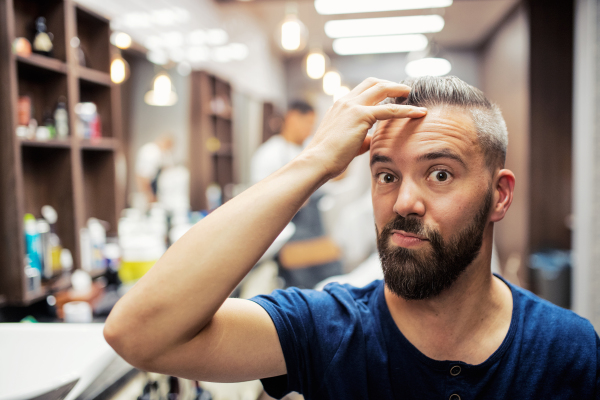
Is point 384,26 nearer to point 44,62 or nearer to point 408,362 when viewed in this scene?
point 44,62

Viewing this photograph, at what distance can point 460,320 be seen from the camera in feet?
3.25

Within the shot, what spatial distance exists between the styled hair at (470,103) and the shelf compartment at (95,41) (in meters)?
1.79

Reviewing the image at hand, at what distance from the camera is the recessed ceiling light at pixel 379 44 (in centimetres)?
676

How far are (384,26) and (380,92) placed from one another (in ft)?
18.4

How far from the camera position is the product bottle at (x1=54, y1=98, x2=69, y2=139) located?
72.7 inches

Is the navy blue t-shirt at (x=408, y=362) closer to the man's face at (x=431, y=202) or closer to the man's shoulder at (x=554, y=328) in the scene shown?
the man's shoulder at (x=554, y=328)

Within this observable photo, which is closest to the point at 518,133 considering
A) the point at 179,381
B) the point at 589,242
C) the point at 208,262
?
the point at 589,242

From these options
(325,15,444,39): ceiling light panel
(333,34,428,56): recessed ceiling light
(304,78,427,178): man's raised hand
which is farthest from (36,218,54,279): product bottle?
(333,34,428,56): recessed ceiling light

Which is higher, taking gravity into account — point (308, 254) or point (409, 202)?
point (409, 202)

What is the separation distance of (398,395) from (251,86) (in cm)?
Answer: 519

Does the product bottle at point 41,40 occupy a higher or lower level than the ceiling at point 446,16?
lower

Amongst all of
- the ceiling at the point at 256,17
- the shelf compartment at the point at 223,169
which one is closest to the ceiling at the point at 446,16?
the ceiling at the point at 256,17

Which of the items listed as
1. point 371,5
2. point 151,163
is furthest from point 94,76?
point 371,5

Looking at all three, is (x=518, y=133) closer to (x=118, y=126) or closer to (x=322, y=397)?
(x=118, y=126)
